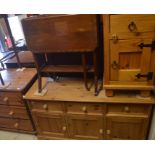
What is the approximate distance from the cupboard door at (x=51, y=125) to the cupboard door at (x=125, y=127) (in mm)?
455

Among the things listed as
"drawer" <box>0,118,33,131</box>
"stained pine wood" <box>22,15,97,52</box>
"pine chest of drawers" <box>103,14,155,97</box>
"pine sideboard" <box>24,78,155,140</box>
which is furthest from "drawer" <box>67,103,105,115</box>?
"drawer" <box>0,118,33,131</box>

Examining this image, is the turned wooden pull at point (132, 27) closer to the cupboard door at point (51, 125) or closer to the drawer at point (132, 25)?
the drawer at point (132, 25)

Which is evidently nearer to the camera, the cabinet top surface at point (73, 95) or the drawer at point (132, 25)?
the drawer at point (132, 25)

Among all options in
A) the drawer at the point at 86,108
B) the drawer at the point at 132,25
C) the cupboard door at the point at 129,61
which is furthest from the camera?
the drawer at the point at 86,108

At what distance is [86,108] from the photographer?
153cm

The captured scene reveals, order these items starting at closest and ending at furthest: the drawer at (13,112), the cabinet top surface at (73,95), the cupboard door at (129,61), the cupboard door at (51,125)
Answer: the cupboard door at (129,61) → the cabinet top surface at (73,95) → the cupboard door at (51,125) → the drawer at (13,112)

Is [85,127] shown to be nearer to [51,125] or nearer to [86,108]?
[86,108]

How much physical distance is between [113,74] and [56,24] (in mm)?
581

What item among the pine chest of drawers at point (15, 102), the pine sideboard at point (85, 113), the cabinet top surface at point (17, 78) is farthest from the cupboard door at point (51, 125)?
the cabinet top surface at point (17, 78)

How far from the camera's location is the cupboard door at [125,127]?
4.85 feet

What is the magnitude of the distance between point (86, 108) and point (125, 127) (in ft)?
1.30

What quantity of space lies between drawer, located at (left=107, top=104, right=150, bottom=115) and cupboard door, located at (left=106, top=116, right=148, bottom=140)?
5cm

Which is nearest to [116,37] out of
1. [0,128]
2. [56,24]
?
[56,24]

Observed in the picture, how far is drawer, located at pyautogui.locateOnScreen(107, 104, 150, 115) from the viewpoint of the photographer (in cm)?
142
